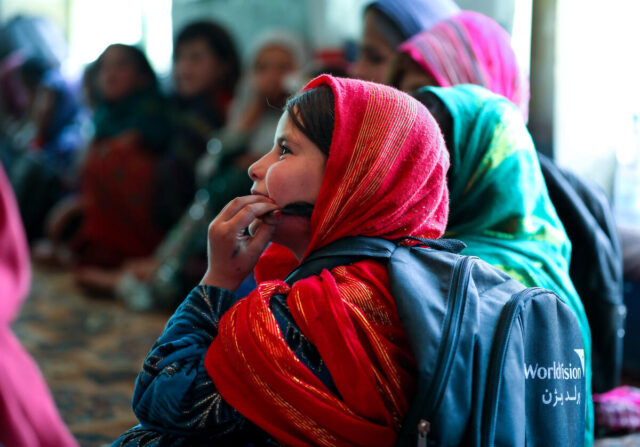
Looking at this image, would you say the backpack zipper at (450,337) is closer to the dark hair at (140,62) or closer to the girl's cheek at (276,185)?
the girl's cheek at (276,185)

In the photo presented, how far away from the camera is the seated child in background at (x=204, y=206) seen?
297 cm

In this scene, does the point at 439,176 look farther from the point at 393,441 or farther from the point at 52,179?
the point at 52,179

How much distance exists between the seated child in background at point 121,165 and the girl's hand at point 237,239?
2.75 m

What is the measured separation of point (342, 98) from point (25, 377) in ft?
1.88

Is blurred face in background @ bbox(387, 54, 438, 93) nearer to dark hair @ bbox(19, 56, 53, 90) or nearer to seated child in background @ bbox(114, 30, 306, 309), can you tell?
seated child in background @ bbox(114, 30, 306, 309)

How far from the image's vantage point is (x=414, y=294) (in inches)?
Result: 30.1

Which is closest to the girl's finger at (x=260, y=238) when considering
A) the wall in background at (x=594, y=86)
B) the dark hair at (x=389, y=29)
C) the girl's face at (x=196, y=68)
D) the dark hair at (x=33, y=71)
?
the dark hair at (x=389, y=29)

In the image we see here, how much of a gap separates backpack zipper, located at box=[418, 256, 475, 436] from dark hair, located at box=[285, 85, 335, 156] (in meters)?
0.24

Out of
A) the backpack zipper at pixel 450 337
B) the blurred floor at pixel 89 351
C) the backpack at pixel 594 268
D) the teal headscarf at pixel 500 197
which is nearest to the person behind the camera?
the backpack zipper at pixel 450 337

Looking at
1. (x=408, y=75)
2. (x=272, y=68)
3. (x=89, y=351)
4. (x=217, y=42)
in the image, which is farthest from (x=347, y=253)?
(x=217, y=42)

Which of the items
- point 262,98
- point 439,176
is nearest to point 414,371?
point 439,176

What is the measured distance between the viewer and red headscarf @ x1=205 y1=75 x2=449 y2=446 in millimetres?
753

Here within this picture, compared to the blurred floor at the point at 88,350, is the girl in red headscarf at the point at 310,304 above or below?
above

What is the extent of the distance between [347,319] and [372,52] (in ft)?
4.72
